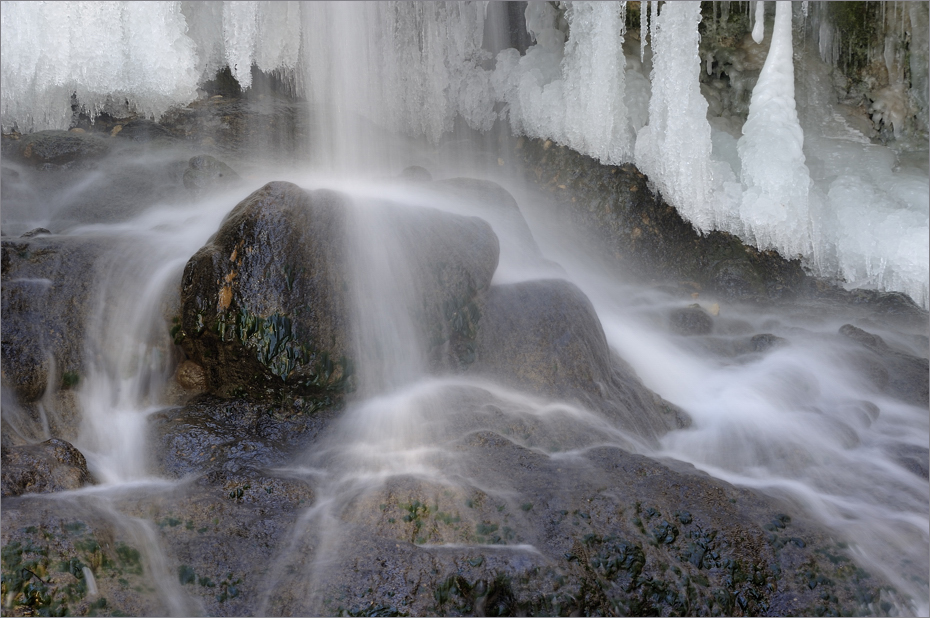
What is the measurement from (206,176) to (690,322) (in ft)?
15.6

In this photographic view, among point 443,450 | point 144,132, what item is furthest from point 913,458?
point 144,132

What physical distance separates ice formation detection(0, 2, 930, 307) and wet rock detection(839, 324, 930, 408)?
37.4 inches

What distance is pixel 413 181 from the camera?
694 centimetres

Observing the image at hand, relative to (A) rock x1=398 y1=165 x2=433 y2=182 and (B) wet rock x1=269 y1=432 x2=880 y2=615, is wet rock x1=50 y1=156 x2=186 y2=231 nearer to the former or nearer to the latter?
(A) rock x1=398 y1=165 x2=433 y2=182

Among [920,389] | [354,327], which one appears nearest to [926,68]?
[920,389]

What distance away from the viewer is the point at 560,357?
4.66 m

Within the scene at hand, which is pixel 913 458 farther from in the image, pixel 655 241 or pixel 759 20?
pixel 759 20

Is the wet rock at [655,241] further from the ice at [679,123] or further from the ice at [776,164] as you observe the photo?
the ice at [776,164]

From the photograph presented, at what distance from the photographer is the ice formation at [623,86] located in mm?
6359

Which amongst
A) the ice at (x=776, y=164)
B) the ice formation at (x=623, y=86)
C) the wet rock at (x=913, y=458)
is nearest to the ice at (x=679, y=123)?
the ice formation at (x=623, y=86)

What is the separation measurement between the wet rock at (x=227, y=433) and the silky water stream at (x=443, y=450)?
0.25 ft

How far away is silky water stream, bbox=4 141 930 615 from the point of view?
288cm

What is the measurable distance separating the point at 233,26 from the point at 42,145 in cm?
218

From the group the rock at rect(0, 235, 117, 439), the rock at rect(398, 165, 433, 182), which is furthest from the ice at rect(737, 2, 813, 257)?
the rock at rect(0, 235, 117, 439)
